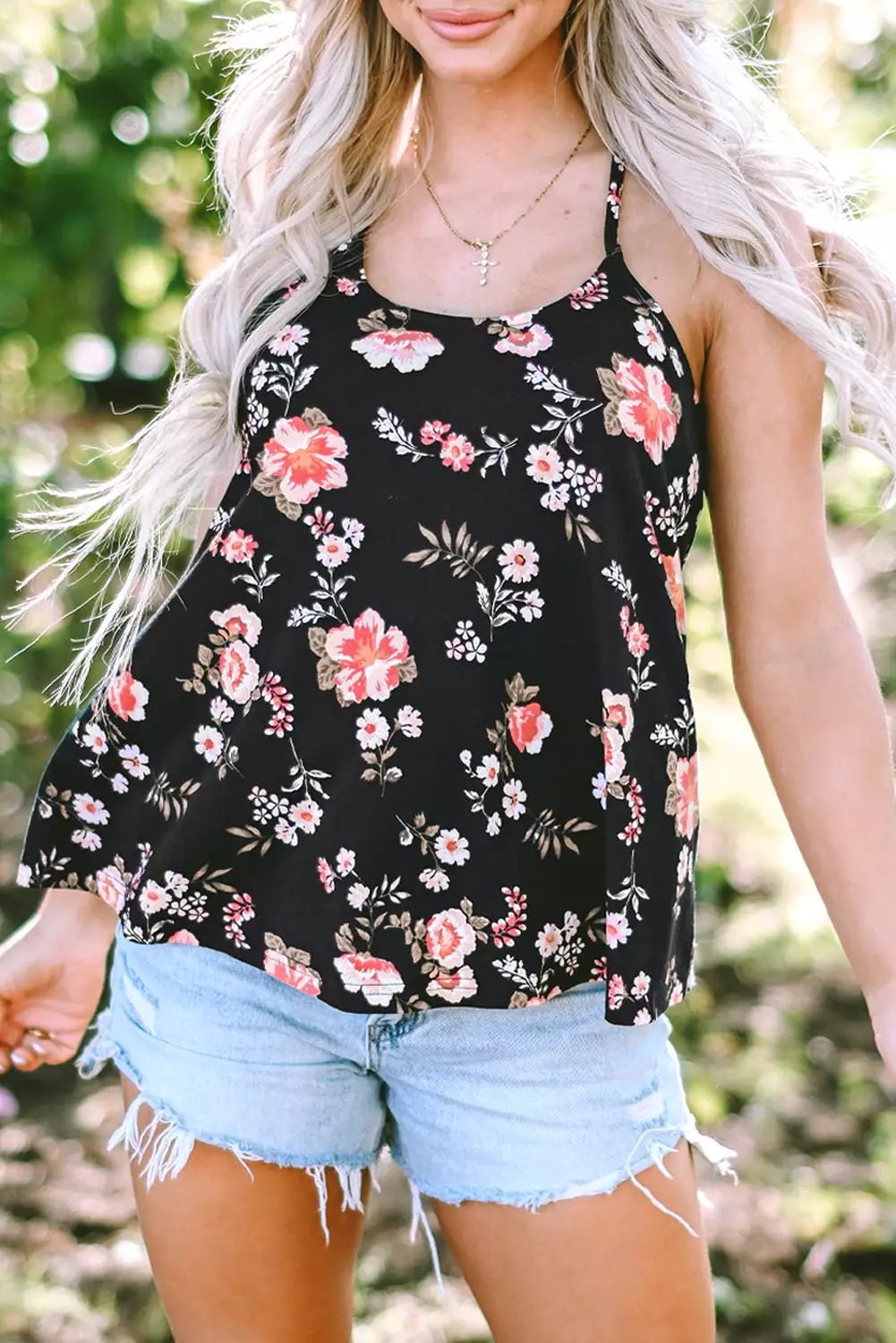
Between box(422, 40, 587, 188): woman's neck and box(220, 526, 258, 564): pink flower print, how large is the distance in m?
0.44

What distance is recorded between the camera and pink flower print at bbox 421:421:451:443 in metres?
1.37

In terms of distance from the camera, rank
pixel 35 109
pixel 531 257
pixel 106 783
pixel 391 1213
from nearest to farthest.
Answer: pixel 531 257
pixel 106 783
pixel 391 1213
pixel 35 109

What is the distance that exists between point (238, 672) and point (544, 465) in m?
0.36

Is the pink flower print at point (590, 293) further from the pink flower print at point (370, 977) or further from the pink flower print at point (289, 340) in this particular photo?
the pink flower print at point (370, 977)

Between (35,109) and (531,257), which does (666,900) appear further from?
(35,109)

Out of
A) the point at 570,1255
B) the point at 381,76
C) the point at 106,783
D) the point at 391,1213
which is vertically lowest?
the point at 391,1213

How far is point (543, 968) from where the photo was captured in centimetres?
138

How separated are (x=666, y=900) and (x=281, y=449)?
551 millimetres

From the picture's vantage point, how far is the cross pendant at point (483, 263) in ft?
4.86

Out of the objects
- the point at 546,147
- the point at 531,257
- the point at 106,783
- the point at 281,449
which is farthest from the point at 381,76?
the point at 106,783

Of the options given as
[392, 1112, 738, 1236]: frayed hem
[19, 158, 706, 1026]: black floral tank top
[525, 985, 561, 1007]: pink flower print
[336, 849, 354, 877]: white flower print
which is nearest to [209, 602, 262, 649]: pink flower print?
[19, 158, 706, 1026]: black floral tank top

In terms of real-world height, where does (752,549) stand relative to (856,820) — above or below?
above

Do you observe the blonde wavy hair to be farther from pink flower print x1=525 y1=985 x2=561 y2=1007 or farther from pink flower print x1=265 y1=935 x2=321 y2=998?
pink flower print x1=525 y1=985 x2=561 y2=1007

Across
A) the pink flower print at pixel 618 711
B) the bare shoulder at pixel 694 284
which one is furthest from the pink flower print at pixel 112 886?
the bare shoulder at pixel 694 284
